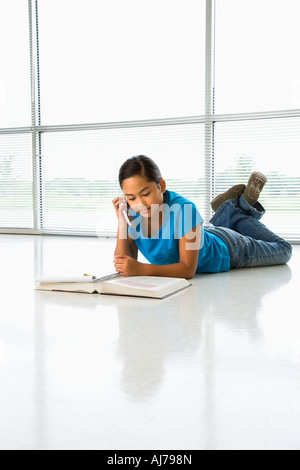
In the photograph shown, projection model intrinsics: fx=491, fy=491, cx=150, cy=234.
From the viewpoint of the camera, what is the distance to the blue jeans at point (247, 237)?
8.91 feet

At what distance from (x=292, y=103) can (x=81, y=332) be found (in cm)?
352

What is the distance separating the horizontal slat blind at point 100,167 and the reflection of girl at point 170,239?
1981mm

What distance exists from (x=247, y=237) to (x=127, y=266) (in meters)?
0.94

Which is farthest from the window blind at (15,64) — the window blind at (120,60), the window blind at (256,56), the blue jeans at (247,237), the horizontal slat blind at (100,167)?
the blue jeans at (247,237)

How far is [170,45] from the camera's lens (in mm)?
4758

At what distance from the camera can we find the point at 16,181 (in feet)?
18.6

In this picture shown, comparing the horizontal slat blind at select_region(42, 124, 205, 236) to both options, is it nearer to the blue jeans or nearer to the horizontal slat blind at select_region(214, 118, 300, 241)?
the horizontal slat blind at select_region(214, 118, 300, 241)

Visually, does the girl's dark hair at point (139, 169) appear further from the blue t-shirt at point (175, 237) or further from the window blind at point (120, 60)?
the window blind at point (120, 60)

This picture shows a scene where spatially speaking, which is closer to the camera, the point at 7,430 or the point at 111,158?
the point at 7,430

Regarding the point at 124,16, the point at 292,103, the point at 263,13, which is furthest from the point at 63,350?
the point at 124,16

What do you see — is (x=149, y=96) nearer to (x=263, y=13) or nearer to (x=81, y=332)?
(x=263, y=13)

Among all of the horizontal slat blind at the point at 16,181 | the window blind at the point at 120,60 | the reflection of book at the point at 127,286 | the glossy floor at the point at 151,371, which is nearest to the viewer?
the glossy floor at the point at 151,371

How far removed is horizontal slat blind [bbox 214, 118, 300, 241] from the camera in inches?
174

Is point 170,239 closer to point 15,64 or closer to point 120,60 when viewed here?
point 120,60
